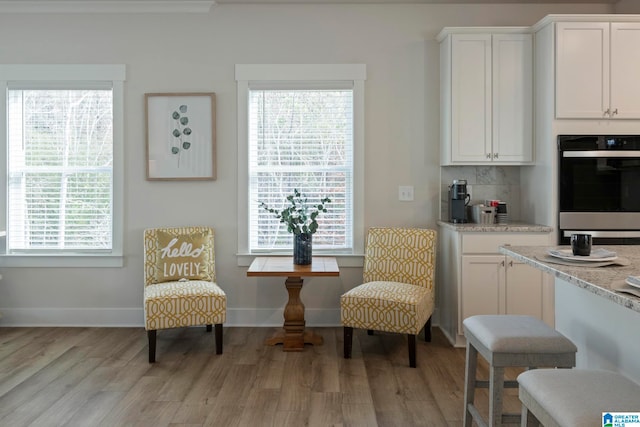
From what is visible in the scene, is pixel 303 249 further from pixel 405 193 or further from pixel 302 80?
pixel 302 80

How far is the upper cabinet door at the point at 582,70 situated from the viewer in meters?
3.57

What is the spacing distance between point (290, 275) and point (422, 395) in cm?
117

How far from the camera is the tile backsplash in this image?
4176mm

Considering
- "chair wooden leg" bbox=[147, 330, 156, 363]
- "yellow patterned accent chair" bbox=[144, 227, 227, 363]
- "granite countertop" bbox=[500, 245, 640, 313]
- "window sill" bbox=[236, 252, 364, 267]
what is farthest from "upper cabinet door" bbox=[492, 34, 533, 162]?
"chair wooden leg" bbox=[147, 330, 156, 363]

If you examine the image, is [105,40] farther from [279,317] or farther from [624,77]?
[624,77]

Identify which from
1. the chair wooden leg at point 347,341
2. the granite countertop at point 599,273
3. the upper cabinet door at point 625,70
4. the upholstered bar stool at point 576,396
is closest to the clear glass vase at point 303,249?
the chair wooden leg at point 347,341

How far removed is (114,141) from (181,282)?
135cm

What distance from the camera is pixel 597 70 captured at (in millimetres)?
3576

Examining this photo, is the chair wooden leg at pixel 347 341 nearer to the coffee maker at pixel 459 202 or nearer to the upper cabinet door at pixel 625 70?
the coffee maker at pixel 459 202

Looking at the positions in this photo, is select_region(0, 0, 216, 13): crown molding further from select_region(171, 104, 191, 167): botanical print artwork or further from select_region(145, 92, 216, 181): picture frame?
select_region(171, 104, 191, 167): botanical print artwork

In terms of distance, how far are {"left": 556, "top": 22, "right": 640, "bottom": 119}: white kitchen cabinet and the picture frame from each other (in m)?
2.69

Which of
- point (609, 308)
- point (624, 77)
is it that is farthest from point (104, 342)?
point (624, 77)

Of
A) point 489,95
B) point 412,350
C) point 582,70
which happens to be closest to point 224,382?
point 412,350

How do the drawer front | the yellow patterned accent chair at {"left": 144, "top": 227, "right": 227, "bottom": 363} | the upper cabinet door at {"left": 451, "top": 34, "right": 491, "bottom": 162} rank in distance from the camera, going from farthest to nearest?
1. the upper cabinet door at {"left": 451, "top": 34, "right": 491, "bottom": 162}
2. the drawer front
3. the yellow patterned accent chair at {"left": 144, "top": 227, "right": 227, "bottom": 363}
